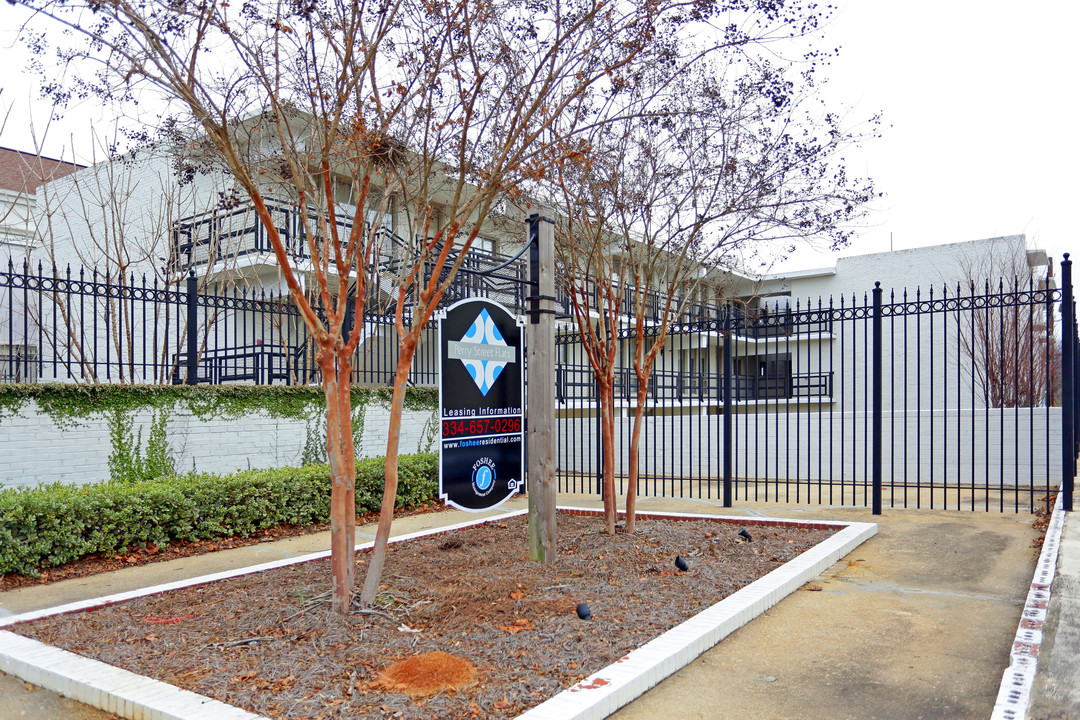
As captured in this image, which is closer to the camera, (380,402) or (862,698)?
(862,698)

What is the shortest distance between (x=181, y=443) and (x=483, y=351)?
5.24 meters

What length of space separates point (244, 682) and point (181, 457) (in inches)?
262

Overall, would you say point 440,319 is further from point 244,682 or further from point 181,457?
point 181,457

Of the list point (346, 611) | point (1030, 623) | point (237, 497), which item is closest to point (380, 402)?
point (237, 497)

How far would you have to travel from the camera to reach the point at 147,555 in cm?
754

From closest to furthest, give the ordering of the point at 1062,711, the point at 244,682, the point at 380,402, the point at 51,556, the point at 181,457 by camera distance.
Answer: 1. the point at 1062,711
2. the point at 244,682
3. the point at 51,556
4. the point at 181,457
5. the point at 380,402

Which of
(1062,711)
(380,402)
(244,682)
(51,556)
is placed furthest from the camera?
(380,402)

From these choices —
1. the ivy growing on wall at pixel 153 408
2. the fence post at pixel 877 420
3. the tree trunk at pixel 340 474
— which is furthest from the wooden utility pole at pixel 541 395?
the ivy growing on wall at pixel 153 408

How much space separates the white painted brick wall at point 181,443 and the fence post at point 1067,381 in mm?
8952

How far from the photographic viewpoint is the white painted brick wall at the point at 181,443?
8.31 metres

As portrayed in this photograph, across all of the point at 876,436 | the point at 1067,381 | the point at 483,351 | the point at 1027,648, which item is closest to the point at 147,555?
the point at 483,351

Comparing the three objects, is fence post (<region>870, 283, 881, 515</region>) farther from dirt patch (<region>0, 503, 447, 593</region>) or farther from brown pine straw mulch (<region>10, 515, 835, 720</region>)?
dirt patch (<region>0, 503, 447, 593</region>)

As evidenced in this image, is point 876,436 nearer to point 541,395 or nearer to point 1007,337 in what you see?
Result: point 541,395

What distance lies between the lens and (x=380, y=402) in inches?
498
